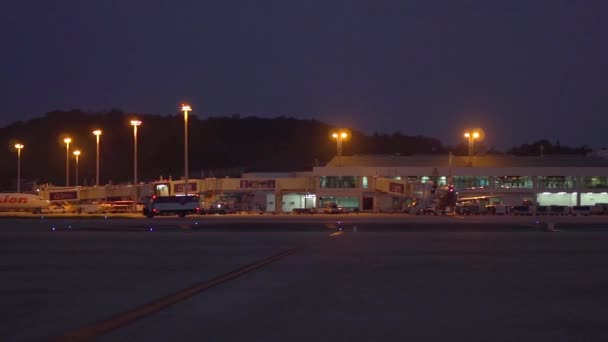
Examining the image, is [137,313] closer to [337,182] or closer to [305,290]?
[305,290]

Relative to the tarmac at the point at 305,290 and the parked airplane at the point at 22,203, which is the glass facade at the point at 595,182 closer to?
the tarmac at the point at 305,290

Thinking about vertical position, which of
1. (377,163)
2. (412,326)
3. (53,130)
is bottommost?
(412,326)

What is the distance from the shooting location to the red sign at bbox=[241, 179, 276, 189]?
9038 centimetres

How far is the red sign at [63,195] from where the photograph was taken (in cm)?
8988

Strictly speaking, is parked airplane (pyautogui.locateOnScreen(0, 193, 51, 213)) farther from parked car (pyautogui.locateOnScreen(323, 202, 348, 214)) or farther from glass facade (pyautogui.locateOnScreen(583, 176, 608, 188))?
glass facade (pyautogui.locateOnScreen(583, 176, 608, 188))

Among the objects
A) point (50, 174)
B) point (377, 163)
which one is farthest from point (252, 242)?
point (50, 174)

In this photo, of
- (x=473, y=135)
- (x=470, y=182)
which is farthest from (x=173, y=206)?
(x=473, y=135)

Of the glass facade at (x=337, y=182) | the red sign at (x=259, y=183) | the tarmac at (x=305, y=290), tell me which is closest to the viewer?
the tarmac at (x=305, y=290)

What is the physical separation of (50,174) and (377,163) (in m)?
→ 95.0

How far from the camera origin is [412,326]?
12391 millimetres

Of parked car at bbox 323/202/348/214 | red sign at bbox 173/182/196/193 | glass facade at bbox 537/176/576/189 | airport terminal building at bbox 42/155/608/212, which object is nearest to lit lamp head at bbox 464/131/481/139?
airport terminal building at bbox 42/155/608/212

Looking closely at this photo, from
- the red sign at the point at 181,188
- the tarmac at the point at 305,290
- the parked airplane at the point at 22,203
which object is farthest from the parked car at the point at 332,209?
the tarmac at the point at 305,290

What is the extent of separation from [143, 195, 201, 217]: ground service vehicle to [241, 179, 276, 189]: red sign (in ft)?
67.8

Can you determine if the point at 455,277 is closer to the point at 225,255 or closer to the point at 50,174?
the point at 225,255
